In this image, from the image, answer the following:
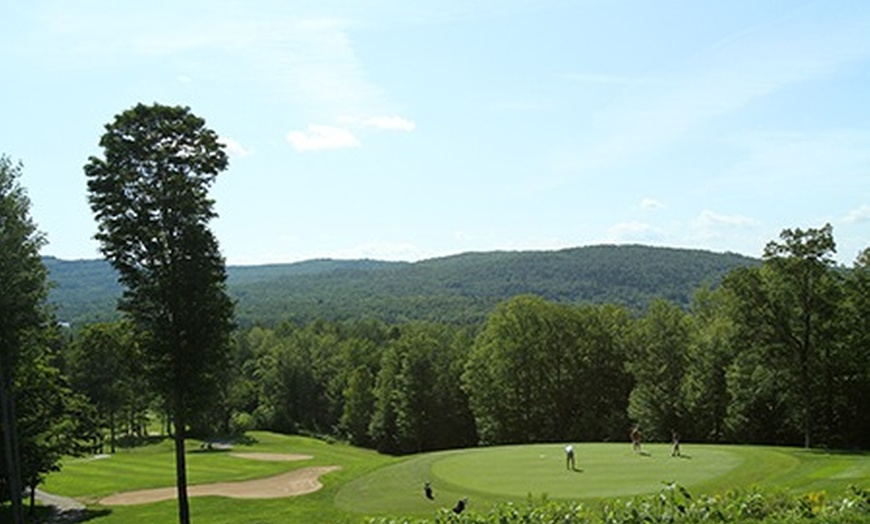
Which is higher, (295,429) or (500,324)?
(500,324)

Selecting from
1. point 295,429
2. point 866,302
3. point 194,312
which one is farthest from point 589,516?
point 295,429

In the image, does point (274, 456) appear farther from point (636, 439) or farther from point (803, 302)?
point (803, 302)

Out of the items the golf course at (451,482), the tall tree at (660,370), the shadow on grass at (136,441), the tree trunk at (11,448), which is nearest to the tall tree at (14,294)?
the tree trunk at (11,448)

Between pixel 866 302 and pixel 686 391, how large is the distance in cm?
1607

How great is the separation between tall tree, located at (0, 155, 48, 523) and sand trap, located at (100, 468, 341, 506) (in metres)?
14.9

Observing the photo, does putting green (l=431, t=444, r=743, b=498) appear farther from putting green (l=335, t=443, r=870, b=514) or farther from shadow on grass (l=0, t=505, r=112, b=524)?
shadow on grass (l=0, t=505, r=112, b=524)

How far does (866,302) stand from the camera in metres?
43.2

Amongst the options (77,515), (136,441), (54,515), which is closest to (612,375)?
(77,515)

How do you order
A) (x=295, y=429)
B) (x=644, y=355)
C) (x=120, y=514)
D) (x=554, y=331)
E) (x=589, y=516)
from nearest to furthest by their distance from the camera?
(x=589, y=516)
(x=120, y=514)
(x=644, y=355)
(x=554, y=331)
(x=295, y=429)

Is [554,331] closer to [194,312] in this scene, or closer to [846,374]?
[846,374]

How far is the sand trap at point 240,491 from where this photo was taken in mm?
39656

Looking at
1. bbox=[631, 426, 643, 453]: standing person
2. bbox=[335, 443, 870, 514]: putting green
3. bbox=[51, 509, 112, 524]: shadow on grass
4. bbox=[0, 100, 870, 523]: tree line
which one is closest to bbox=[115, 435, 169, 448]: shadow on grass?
bbox=[0, 100, 870, 523]: tree line

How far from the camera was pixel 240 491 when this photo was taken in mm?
41656

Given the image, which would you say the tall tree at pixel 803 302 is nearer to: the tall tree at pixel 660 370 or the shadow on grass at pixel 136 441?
the tall tree at pixel 660 370
